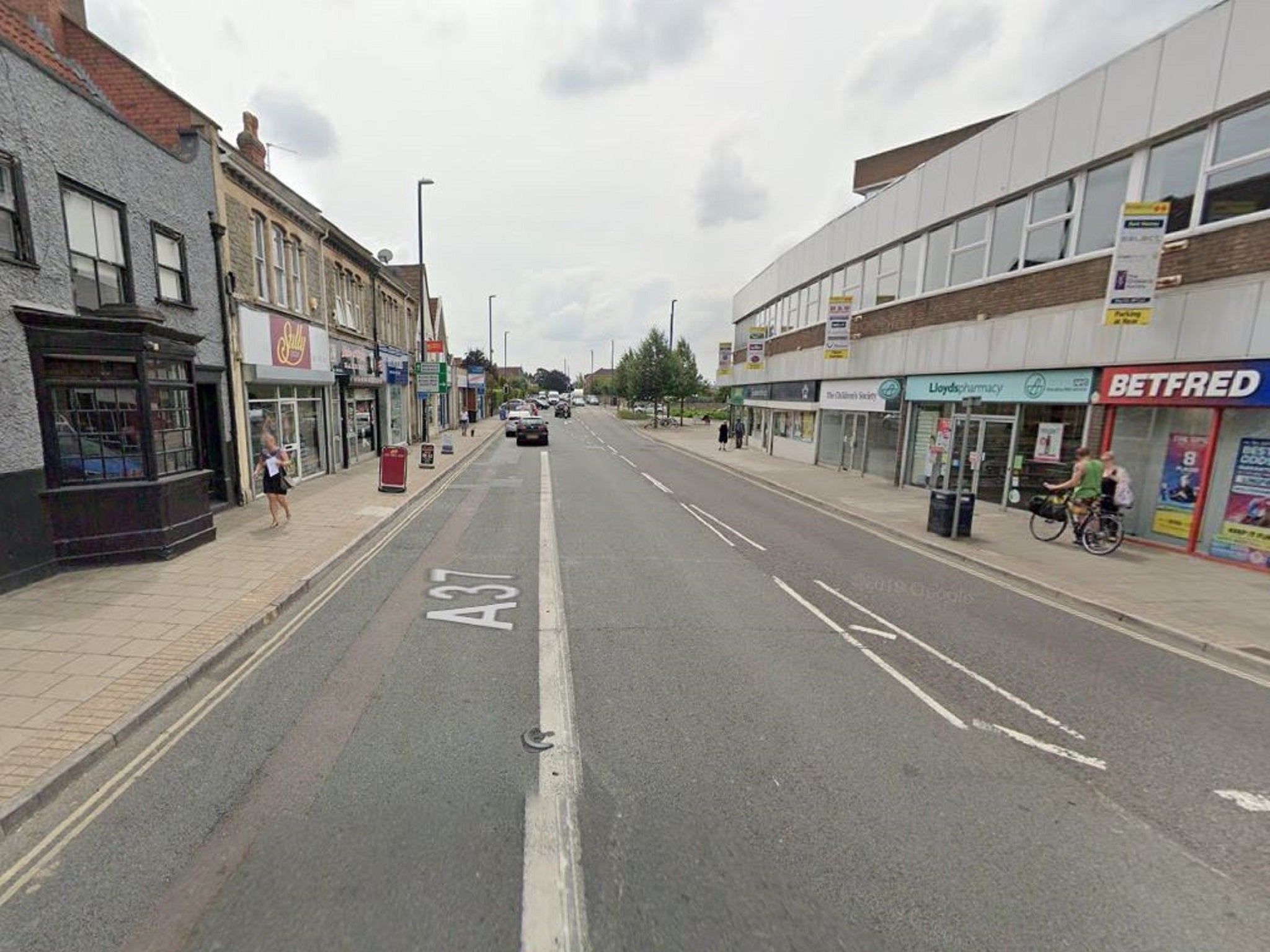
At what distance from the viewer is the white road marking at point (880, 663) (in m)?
4.25

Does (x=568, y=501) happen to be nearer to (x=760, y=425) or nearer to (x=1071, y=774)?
(x=1071, y=774)

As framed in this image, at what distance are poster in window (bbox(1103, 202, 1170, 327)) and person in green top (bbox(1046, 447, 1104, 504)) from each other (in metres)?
2.34

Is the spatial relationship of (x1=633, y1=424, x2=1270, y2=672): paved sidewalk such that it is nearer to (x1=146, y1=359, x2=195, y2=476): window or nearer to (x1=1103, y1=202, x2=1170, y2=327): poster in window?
(x1=1103, y1=202, x2=1170, y2=327): poster in window

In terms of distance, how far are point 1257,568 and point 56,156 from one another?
56.3 ft

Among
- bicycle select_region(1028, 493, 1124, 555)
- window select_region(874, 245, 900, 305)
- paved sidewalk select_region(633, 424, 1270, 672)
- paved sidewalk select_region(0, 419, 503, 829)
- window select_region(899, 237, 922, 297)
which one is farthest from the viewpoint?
window select_region(874, 245, 900, 305)

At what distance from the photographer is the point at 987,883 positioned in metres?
2.71

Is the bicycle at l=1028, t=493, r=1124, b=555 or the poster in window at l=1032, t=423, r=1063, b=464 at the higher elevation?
the poster in window at l=1032, t=423, r=1063, b=464

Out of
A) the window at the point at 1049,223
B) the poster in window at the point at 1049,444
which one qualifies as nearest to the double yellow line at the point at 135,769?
the poster in window at the point at 1049,444

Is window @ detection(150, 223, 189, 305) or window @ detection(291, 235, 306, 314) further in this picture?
window @ detection(291, 235, 306, 314)

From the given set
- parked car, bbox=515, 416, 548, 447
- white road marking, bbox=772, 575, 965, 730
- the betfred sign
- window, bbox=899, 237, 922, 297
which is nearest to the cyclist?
the betfred sign

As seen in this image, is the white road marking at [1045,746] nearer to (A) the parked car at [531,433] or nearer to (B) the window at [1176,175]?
(B) the window at [1176,175]

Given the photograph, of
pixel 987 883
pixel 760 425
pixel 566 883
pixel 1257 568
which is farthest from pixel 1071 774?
pixel 760 425

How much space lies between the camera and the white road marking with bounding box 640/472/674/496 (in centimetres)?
1471

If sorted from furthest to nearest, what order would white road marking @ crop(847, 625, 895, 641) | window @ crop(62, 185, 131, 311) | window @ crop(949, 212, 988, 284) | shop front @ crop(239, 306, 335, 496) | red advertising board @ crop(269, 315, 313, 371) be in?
window @ crop(949, 212, 988, 284)
red advertising board @ crop(269, 315, 313, 371)
shop front @ crop(239, 306, 335, 496)
window @ crop(62, 185, 131, 311)
white road marking @ crop(847, 625, 895, 641)
